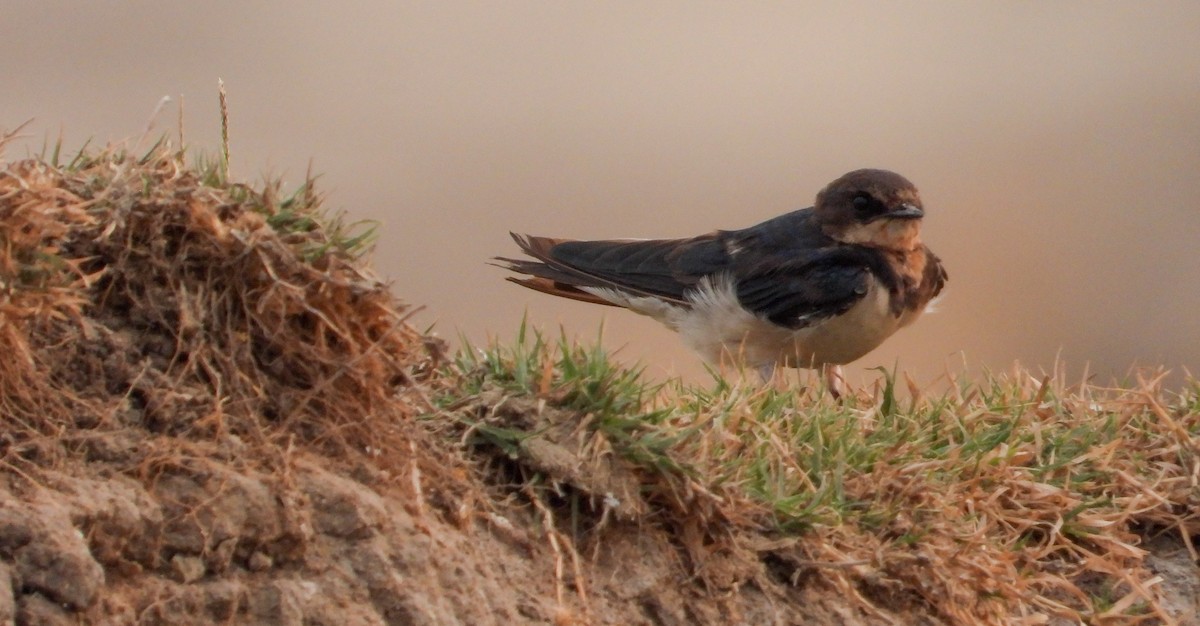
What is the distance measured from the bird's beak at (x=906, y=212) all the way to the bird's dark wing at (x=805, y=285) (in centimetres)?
23

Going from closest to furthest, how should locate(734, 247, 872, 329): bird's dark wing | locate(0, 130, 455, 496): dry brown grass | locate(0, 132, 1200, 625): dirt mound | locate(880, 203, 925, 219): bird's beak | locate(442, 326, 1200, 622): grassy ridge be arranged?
locate(0, 132, 1200, 625): dirt mound < locate(0, 130, 455, 496): dry brown grass < locate(442, 326, 1200, 622): grassy ridge < locate(734, 247, 872, 329): bird's dark wing < locate(880, 203, 925, 219): bird's beak

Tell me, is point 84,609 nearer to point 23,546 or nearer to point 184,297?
point 23,546

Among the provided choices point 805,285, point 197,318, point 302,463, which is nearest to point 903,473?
point 302,463

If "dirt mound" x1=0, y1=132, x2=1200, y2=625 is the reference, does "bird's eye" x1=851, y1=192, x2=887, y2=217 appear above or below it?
above

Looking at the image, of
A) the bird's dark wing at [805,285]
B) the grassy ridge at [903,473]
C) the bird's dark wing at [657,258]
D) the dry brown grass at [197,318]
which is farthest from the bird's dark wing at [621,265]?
the dry brown grass at [197,318]

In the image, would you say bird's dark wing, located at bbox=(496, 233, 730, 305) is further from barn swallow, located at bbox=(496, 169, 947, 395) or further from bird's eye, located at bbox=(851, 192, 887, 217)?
bird's eye, located at bbox=(851, 192, 887, 217)

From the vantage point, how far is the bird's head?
6.41 meters

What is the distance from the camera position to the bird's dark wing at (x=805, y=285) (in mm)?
6188

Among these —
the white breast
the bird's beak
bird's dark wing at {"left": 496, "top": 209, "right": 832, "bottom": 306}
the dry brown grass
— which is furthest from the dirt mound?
bird's dark wing at {"left": 496, "top": 209, "right": 832, "bottom": 306}

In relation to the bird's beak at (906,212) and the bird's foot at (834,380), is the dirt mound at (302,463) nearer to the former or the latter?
the bird's foot at (834,380)

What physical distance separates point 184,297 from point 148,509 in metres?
0.52

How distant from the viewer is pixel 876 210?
6445mm

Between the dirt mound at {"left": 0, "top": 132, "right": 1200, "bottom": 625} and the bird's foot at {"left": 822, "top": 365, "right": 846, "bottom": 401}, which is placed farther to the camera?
the bird's foot at {"left": 822, "top": 365, "right": 846, "bottom": 401}

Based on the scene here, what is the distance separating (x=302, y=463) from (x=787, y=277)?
3867mm
